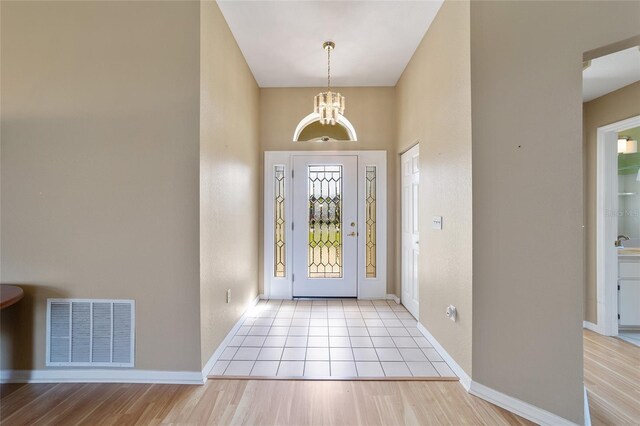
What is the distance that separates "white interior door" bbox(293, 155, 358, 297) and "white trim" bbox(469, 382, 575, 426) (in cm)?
212

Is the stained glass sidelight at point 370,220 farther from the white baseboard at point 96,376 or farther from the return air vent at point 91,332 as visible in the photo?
the return air vent at point 91,332

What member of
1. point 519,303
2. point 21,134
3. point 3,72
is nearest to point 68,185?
point 21,134

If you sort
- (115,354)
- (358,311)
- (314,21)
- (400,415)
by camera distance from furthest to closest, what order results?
(358,311)
(314,21)
(115,354)
(400,415)

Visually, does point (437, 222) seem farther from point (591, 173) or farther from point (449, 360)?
point (591, 173)

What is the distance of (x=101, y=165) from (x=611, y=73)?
4.36 m

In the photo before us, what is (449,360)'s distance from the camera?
215cm

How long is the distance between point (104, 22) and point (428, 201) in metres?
3.00

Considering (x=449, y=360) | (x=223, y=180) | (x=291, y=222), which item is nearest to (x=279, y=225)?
(x=291, y=222)

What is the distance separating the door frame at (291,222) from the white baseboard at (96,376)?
1896mm

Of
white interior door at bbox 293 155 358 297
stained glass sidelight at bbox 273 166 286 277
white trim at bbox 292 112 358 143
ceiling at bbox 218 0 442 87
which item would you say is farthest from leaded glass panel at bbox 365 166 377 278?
ceiling at bbox 218 0 442 87

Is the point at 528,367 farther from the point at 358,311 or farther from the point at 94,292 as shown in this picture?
the point at 94,292

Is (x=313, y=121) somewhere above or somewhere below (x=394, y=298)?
above

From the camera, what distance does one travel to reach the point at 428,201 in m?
2.65

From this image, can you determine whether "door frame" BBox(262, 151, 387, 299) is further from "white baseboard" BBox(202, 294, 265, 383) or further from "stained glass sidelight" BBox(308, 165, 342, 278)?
"white baseboard" BBox(202, 294, 265, 383)
